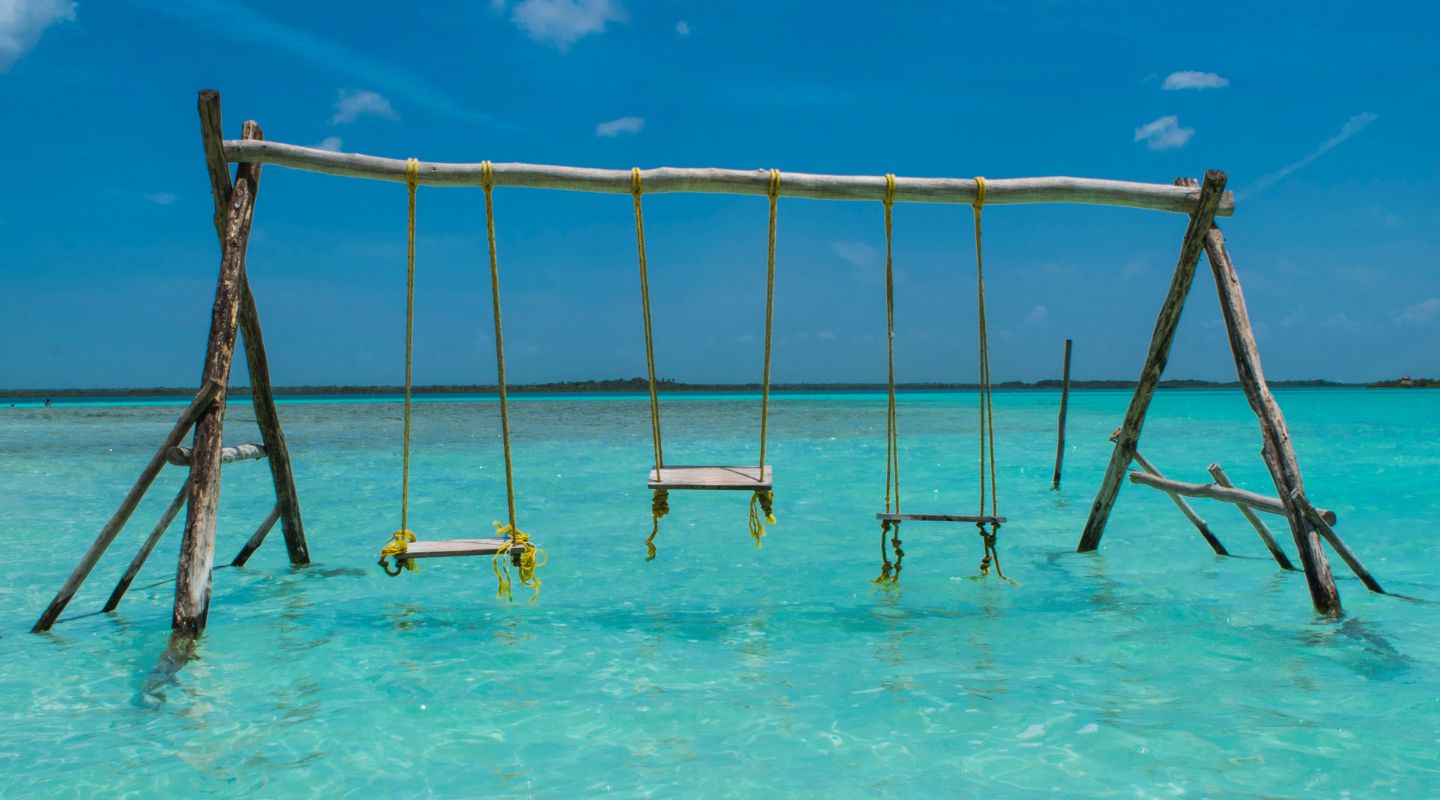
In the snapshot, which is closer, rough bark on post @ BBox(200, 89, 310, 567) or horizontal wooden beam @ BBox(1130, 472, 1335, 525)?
rough bark on post @ BBox(200, 89, 310, 567)

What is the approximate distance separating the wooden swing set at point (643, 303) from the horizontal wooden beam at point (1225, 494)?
0.05m

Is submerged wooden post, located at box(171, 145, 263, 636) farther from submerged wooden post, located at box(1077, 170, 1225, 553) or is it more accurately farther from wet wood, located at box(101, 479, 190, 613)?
submerged wooden post, located at box(1077, 170, 1225, 553)

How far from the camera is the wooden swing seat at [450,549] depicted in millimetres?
5555

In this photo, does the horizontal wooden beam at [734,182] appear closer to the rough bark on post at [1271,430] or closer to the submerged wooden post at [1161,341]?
the submerged wooden post at [1161,341]

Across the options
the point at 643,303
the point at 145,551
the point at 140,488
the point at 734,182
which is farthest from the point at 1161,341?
the point at 145,551

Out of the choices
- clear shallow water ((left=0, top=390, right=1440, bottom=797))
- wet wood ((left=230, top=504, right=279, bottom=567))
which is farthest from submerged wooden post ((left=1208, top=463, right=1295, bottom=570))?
wet wood ((left=230, top=504, right=279, bottom=567))

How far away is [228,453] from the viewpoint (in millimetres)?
6672

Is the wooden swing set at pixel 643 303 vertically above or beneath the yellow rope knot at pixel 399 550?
above

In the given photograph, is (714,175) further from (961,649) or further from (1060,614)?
(1060,614)

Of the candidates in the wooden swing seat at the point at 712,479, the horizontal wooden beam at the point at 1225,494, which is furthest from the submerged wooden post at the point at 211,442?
the horizontal wooden beam at the point at 1225,494

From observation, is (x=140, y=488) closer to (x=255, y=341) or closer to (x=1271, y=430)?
(x=255, y=341)

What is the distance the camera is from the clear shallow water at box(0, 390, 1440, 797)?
4273 mm

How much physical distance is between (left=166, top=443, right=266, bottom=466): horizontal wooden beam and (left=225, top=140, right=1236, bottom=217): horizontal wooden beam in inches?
77.5

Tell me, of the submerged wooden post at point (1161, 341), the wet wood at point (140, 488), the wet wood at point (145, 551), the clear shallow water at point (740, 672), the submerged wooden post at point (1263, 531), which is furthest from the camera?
the submerged wooden post at point (1263, 531)
